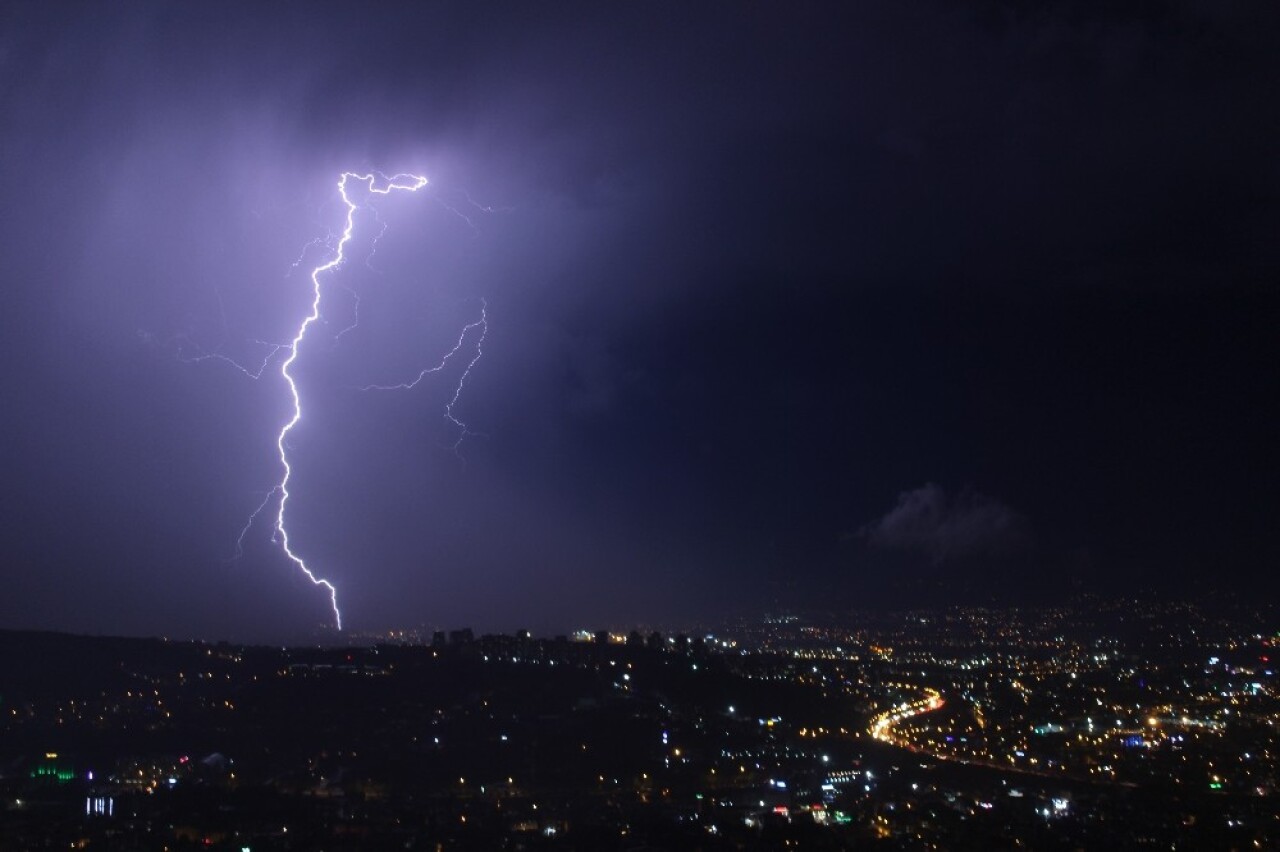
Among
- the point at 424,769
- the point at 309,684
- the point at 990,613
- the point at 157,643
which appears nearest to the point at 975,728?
the point at 424,769

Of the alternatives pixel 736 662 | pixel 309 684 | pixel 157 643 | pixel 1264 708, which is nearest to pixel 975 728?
pixel 1264 708

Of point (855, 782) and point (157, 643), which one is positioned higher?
point (157, 643)

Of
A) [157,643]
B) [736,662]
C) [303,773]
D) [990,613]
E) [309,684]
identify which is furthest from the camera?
[990,613]

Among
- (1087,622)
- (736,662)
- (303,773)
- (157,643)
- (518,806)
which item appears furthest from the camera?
(1087,622)

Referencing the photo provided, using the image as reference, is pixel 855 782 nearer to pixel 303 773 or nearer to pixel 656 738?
pixel 656 738

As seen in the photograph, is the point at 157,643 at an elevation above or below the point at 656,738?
above

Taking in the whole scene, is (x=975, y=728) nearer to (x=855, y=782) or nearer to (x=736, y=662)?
(x=855, y=782)

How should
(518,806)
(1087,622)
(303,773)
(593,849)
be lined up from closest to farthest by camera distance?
(593,849) < (518,806) < (303,773) < (1087,622)

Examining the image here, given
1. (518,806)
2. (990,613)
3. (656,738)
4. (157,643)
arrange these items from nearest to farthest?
(518,806), (656,738), (157,643), (990,613)

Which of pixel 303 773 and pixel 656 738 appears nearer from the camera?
pixel 303 773
